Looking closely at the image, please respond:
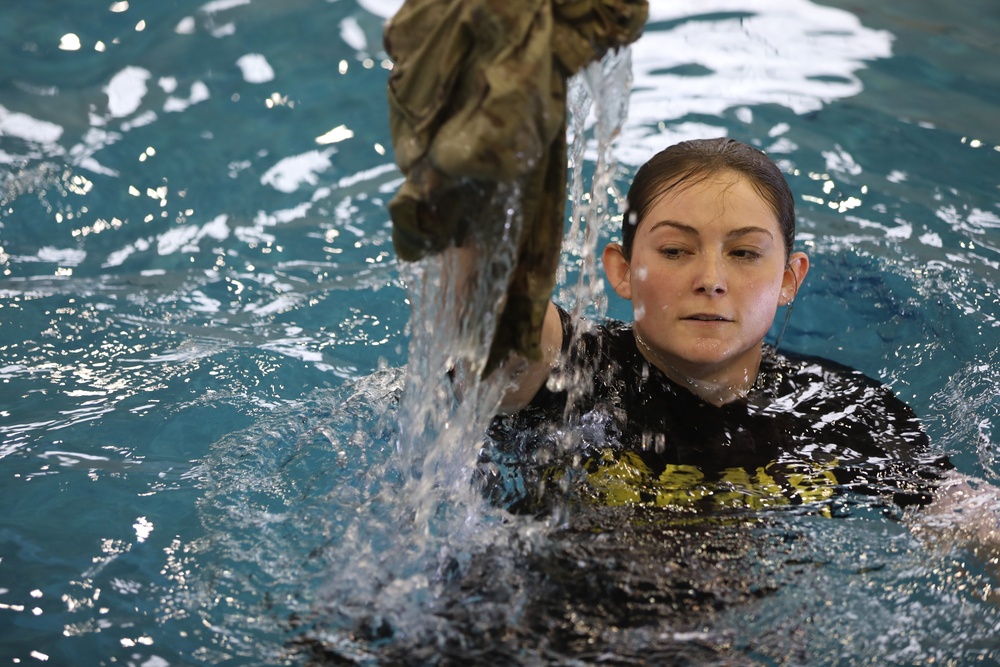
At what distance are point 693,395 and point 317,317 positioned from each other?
1.36m

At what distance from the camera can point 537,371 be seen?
194cm

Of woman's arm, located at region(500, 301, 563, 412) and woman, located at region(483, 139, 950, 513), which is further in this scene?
woman, located at region(483, 139, 950, 513)

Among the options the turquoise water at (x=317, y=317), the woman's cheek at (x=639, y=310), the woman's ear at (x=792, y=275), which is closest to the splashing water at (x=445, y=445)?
the turquoise water at (x=317, y=317)

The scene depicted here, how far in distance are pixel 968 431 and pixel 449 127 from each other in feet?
5.73

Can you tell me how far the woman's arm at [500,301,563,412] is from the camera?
1907 millimetres

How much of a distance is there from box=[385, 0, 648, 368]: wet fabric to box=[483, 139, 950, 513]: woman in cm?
47

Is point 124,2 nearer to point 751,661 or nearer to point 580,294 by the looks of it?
point 580,294

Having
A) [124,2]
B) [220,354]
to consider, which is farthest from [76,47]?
[220,354]

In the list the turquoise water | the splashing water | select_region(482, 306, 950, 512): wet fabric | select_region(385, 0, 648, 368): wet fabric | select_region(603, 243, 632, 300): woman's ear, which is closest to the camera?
select_region(385, 0, 648, 368): wet fabric

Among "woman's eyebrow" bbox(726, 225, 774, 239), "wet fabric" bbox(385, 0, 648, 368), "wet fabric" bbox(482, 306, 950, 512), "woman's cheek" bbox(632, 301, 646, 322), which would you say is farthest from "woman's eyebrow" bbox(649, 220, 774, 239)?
"wet fabric" bbox(385, 0, 648, 368)

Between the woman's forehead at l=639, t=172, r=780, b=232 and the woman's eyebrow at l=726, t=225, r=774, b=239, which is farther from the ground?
the woman's forehead at l=639, t=172, r=780, b=232

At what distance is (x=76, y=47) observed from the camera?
424cm

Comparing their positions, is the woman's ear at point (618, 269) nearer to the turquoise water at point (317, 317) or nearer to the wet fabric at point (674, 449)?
the wet fabric at point (674, 449)

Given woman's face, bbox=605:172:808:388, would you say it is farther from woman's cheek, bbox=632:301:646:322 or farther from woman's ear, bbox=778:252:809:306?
woman's ear, bbox=778:252:809:306
